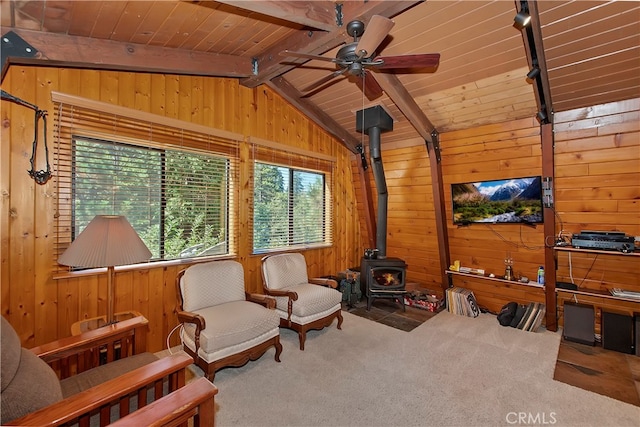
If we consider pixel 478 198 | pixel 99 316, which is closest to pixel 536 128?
pixel 478 198

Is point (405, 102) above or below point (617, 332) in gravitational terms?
above

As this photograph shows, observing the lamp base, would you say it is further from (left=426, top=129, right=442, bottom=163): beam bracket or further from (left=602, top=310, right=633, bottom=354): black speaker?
(left=602, top=310, right=633, bottom=354): black speaker

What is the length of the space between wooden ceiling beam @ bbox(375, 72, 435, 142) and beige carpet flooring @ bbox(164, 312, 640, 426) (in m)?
2.59

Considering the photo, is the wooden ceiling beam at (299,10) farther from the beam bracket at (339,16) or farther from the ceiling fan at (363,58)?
the ceiling fan at (363,58)

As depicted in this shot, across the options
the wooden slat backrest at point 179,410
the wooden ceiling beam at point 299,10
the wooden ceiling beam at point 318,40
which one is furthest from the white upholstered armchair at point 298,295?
the wooden ceiling beam at point 299,10

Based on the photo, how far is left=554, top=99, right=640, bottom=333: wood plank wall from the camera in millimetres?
2852

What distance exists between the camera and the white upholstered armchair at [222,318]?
2.30m

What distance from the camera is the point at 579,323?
10.2 feet

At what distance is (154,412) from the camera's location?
1198mm

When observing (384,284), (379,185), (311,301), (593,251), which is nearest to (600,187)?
(593,251)

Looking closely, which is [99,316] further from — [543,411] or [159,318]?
[543,411]

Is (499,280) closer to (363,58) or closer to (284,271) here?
(284,271)

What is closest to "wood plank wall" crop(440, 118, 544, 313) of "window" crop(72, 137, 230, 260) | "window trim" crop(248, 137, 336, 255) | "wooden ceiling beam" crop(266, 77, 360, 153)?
"wooden ceiling beam" crop(266, 77, 360, 153)

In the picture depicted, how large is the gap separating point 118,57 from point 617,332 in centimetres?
541
